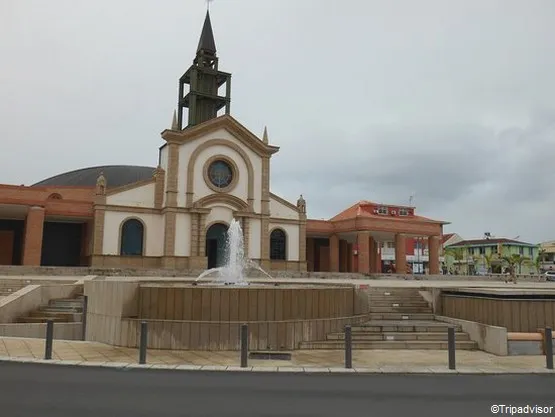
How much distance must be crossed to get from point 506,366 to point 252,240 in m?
27.6

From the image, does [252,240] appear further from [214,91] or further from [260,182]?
[214,91]

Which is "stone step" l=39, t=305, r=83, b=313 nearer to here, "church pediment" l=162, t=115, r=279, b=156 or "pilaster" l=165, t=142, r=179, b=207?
"pilaster" l=165, t=142, r=179, b=207

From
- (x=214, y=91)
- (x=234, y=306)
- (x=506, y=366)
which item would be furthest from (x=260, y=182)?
(x=506, y=366)

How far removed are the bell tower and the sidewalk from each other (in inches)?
1216

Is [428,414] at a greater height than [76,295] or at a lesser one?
lesser

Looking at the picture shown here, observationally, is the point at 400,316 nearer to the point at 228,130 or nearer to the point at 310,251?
the point at 228,130

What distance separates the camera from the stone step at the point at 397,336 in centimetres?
1418

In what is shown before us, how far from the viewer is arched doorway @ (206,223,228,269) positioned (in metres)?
37.3

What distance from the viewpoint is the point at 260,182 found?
39.2 metres

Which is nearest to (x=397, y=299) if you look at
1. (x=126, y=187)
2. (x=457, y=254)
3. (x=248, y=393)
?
(x=248, y=393)

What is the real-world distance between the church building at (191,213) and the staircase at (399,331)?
20.0 meters

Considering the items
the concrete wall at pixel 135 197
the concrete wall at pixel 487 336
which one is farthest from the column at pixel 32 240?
the concrete wall at pixel 487 336

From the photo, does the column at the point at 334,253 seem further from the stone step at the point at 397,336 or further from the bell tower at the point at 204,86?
the stone step at the point at 397,336

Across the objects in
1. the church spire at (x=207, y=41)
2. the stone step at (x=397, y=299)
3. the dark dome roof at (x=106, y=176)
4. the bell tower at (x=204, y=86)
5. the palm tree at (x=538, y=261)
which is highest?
the church spire at (x=207, y=41)
